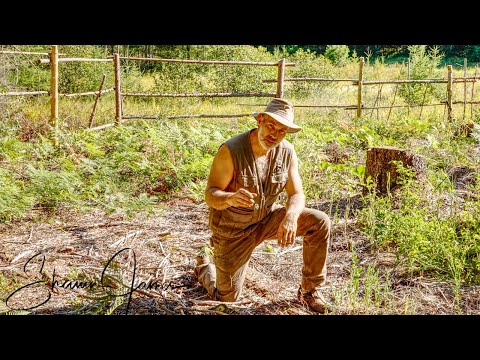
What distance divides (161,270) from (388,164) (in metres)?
2.20

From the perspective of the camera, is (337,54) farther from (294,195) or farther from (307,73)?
(294,195)

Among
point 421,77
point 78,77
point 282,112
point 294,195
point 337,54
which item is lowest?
point 294,195

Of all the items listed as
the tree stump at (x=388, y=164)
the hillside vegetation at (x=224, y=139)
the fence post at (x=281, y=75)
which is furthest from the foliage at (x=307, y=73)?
the tree stump at (x=388, y=164)

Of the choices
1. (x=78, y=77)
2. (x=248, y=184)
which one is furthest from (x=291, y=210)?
(x=78, y=77)

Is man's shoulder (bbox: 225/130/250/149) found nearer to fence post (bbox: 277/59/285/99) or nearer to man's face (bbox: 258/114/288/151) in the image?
man's face (bbox: 258/114/288/151)

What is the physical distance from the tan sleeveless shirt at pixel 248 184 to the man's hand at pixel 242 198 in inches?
9.3

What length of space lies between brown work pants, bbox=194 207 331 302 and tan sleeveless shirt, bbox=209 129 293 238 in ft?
0.18

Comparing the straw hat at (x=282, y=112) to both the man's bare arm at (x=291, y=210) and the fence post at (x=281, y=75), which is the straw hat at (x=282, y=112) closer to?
the man's bare arm at (x=291, y=210)

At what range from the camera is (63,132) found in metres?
6.21

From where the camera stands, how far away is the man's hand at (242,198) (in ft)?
7.54

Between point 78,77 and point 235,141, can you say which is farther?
point 78,77

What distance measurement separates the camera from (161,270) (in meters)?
3.12
